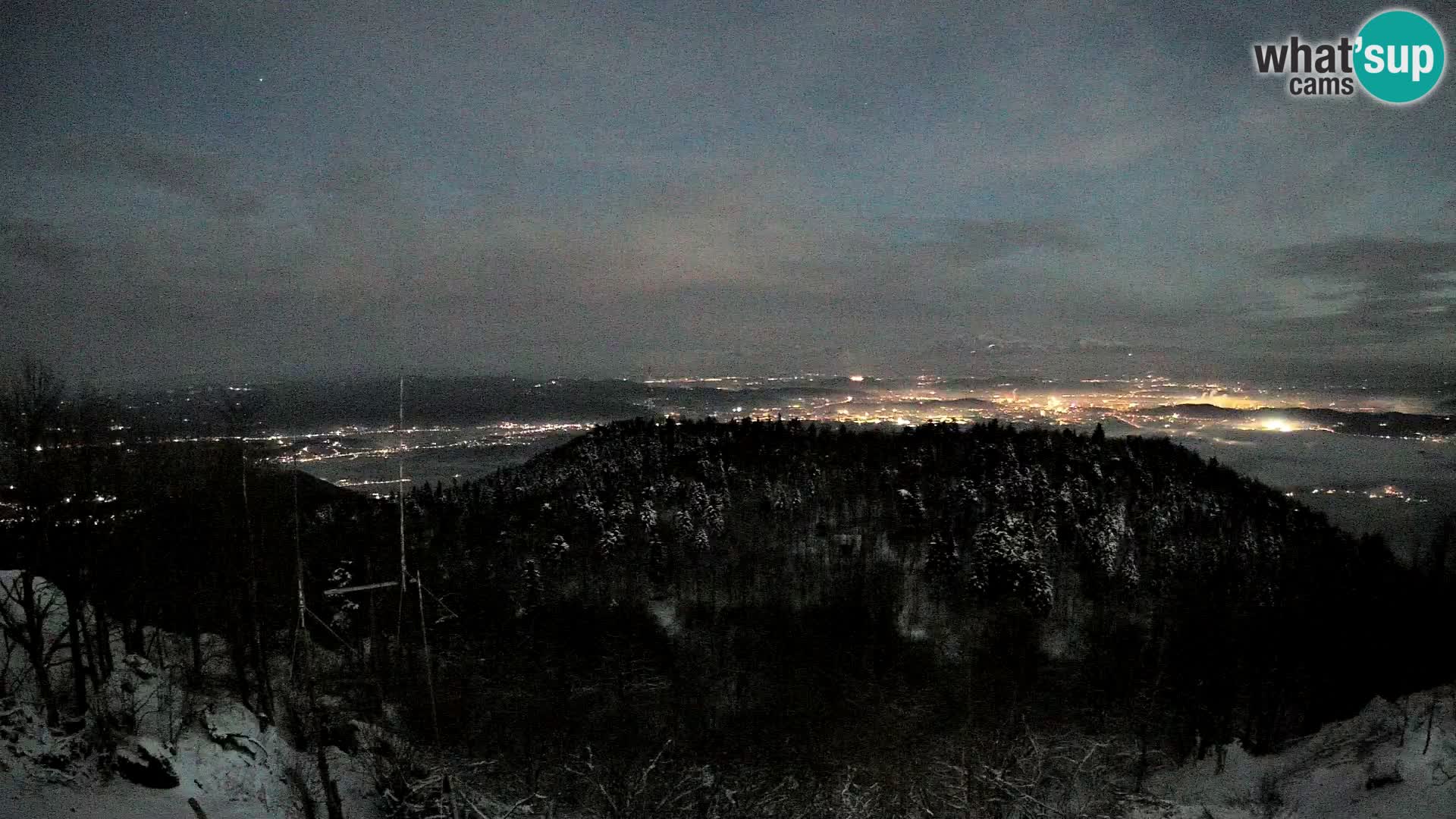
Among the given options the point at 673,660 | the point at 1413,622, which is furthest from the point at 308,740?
A: the point at 1413,622

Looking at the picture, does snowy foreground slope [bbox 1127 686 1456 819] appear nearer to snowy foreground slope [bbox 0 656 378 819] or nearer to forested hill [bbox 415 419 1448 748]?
forested hill [bbox 415 419 1448 748]

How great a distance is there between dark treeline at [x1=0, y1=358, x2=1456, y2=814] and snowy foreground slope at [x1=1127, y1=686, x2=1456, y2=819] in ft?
15.5

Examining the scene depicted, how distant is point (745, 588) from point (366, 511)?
4101 cm

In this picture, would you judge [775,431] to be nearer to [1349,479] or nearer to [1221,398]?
[1349,479]

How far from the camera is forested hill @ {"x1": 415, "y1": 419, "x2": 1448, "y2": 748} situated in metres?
54.8

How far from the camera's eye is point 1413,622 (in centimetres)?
5384

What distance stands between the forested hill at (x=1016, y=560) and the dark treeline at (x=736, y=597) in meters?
0.41

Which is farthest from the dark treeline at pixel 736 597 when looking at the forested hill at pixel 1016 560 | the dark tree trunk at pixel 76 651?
the forested hill at pixel 1016 560

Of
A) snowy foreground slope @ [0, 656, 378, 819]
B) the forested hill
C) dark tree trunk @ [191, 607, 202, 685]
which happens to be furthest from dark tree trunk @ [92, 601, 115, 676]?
the forested hill

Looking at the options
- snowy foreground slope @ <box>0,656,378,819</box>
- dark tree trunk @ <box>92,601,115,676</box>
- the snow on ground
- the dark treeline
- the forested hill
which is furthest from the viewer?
the forested hill

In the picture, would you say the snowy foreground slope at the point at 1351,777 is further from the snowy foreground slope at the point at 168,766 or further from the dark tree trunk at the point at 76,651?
the dark tree trunk at the point at 76,651

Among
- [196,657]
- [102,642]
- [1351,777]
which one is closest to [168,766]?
[102,642]

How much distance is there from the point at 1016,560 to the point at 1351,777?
39507 millimetres

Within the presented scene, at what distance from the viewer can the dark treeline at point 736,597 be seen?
82.8ft
